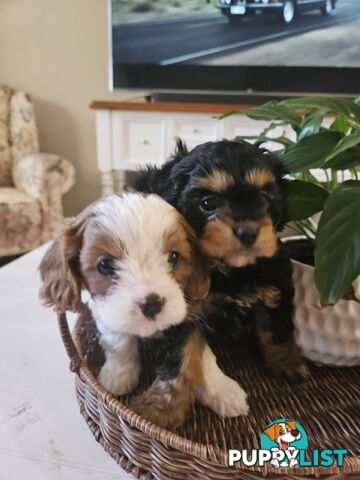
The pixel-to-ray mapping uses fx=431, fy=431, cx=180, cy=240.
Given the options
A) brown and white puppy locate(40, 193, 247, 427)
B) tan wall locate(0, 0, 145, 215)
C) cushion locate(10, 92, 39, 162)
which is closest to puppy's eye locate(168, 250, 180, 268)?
brown and white puppy locate(40, 193, 247, 427)

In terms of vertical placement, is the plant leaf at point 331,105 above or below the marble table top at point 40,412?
above

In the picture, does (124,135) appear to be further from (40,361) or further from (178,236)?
(178,236)

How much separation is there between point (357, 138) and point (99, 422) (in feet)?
2.02

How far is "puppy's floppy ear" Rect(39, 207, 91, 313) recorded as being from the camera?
69 cm

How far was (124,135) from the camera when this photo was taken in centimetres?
243

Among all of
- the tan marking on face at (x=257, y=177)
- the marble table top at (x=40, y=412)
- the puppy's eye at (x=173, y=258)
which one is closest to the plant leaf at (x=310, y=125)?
the tan marking on face at (x=257, y=177)

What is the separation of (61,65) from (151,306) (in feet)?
8.98

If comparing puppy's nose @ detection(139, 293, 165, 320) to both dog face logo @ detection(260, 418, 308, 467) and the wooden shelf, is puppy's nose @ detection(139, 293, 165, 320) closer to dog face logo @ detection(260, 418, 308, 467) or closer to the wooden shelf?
dog face logo @ detection(260, 418, 308, 467)

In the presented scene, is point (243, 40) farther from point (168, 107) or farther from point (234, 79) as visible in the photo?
point (168, 107)

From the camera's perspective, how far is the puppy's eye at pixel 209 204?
0.74m

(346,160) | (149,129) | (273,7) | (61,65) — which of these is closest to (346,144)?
(346,160)

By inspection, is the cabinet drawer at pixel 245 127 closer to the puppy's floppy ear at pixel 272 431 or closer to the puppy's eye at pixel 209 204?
the puppy's eye at pixel 209 204

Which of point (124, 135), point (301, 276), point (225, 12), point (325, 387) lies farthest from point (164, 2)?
point (325, 387)

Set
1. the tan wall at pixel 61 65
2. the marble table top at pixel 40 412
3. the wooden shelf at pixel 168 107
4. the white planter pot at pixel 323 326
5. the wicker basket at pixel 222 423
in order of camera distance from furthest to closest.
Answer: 1. the tan wall at pixel 61 65
2. the wooden shelf at pixel 168 107
3. the white planter pot at pixel 323 326
4. the marble table top at pixel 40 412
5. the wicker basket at pixel 222 423
